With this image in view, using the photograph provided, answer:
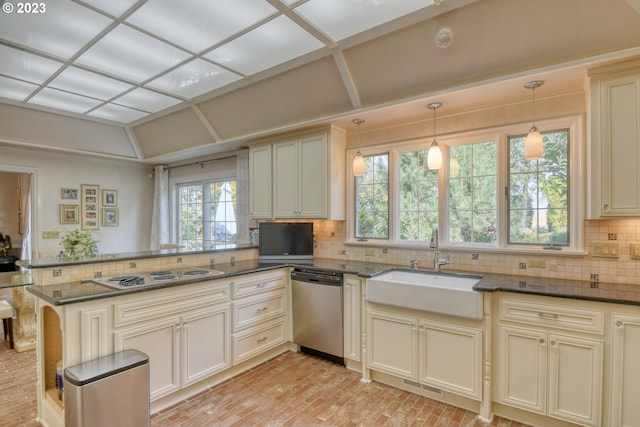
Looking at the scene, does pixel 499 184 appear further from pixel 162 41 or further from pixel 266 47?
pixel 162 41

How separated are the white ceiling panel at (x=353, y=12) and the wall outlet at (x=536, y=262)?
214 centimetres


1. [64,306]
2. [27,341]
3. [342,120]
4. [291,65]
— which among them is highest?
[291,65]

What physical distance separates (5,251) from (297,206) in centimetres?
712

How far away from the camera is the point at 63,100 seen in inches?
149

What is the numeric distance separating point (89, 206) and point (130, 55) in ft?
11.0

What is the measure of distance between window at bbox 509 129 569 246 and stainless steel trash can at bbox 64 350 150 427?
3047mm

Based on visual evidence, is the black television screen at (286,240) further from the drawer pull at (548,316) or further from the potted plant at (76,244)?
the drawer pull at (548,316)

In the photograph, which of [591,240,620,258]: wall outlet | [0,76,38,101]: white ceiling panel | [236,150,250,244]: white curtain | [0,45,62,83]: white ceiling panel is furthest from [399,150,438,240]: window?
[0,76,38,101]: white ceiling panel

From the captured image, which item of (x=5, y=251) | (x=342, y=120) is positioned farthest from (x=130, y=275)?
(x=5, y=251)

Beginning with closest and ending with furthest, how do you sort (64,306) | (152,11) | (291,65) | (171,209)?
(64,306) < (152,11) < (291,65) < (171,209)

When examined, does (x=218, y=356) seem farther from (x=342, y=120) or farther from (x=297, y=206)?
(x=342, y=120)

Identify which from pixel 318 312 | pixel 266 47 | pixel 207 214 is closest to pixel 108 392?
pixel 318 312

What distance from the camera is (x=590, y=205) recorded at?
7.36ft

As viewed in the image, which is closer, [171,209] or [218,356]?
[218,356]
